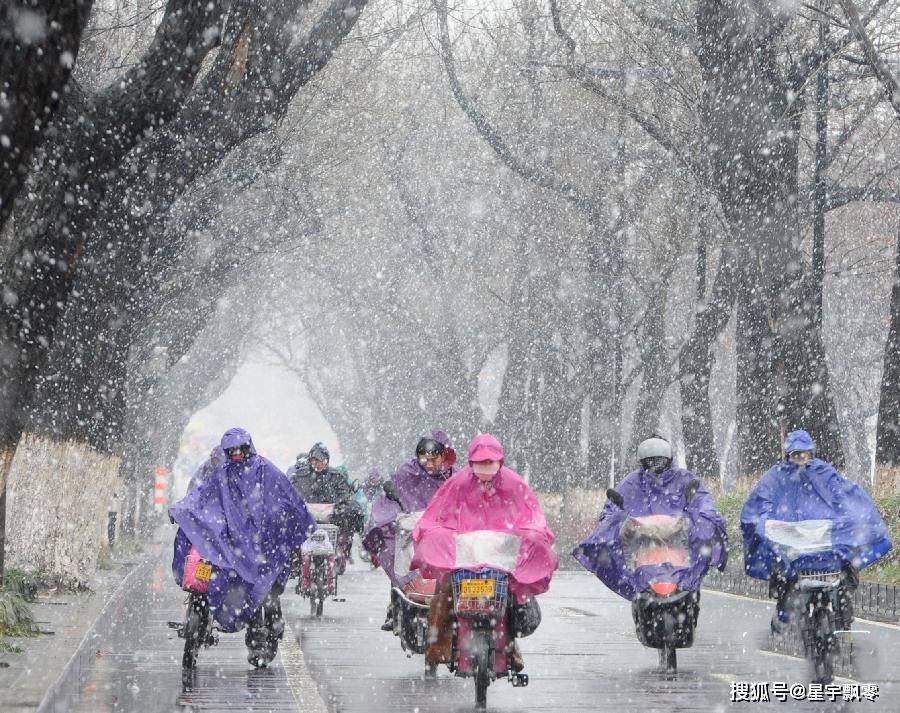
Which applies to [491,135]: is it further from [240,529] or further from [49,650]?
[49,650]

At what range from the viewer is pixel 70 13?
7.41m

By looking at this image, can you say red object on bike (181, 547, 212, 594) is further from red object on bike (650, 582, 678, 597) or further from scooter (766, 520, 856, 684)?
scooter (766, 520, 856, 684)

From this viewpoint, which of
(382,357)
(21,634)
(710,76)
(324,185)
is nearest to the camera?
(21,634)

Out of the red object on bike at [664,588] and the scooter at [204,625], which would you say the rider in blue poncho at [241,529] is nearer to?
the scooter at [204,625]

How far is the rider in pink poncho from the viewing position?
34.5ft

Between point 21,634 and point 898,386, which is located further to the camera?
point 898,386

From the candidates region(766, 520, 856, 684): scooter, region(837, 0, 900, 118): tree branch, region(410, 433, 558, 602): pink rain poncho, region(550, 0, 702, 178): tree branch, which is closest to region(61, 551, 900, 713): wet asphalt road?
region(766, 520, 856, 684): scooter

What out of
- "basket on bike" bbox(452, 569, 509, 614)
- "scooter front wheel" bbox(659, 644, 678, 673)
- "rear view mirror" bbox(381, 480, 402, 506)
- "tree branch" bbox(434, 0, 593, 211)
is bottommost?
"scooter front wheel" bbox(659, 644, 678, 673)

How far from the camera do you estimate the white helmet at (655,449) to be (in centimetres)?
1249

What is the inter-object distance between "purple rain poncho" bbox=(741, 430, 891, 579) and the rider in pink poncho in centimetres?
184

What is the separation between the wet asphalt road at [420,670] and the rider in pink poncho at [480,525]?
672mm

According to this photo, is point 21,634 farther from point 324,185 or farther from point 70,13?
point 324,185

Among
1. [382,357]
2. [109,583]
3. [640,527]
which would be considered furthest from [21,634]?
[382,357]

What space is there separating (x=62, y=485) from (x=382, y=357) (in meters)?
33.3
